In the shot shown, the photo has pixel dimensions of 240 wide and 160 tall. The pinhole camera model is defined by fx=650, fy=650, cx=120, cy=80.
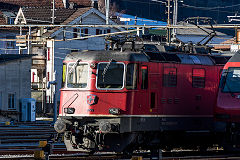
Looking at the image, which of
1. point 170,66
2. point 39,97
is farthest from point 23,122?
point 170,66

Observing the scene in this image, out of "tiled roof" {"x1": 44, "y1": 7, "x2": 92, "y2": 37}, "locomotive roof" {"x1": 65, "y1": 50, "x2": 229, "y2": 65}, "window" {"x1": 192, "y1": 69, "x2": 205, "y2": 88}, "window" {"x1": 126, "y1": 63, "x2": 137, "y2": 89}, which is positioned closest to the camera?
"window" {"x1": 126, "y1": 63, "x2": 137, "y2": 89}

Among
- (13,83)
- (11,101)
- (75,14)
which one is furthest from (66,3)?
(11,101)

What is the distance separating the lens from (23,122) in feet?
140

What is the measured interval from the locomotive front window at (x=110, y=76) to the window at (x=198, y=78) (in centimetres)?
359

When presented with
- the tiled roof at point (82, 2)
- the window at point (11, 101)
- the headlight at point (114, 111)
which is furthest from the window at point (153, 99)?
the tiled roof at point (82, 2)

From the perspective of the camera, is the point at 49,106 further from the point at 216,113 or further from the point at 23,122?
the point at 216,113

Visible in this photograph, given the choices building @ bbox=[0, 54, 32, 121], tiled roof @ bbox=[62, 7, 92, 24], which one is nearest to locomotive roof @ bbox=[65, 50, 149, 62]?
building @ bbox=[0, 54, 32, 121]

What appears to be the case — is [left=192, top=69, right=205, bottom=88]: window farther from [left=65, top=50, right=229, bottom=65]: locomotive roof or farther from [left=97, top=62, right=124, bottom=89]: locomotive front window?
[left=97, top=62, right=124, bottom=89]: locomotive front window

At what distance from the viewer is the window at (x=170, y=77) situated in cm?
2169

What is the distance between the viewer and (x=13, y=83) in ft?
151

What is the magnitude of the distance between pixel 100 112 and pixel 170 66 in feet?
11.0

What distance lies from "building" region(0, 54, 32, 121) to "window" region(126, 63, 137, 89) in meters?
25.0

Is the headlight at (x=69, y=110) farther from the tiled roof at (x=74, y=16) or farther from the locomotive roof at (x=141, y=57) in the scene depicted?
the tiled roof at (x=74, y=16)

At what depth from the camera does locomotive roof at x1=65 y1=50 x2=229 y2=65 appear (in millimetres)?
20359
